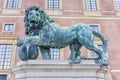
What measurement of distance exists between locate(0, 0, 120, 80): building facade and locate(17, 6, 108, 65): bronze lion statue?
16.1m

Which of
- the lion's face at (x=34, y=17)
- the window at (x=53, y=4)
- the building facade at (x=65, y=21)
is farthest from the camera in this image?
the window at (x=53, y=4)

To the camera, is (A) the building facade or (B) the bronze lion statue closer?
(B) the bronze lion statue

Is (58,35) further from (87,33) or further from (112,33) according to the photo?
(112,33)

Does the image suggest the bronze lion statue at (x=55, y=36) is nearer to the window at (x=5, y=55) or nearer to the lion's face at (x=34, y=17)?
the lion's face at (x=34, y=17)

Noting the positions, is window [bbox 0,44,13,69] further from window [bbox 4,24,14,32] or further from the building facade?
window [bbox 4,24,14,32]

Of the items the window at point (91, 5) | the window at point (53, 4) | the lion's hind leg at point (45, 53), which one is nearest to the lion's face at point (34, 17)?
the lion's hind leg at point (45, 53)

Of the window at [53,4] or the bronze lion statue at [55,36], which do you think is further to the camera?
the window at [53,4]

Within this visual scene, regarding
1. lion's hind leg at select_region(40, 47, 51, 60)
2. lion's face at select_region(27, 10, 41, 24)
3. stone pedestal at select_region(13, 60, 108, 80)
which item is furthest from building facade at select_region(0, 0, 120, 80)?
stone pedestal at select_region(13, 60, 108, 80)

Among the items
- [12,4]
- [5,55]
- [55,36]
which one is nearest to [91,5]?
[12,4]

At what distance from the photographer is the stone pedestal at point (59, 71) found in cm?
471

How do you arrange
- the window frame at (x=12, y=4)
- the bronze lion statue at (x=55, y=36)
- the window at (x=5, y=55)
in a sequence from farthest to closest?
1. the window frame at (x=12, y=4)
2. the window at (x=5, y=55)
3. the bronze lion statue at (x=55, y=36)

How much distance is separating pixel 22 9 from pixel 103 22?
10007 mm

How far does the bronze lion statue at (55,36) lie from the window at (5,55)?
56.3ft

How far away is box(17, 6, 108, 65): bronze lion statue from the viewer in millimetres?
5152
